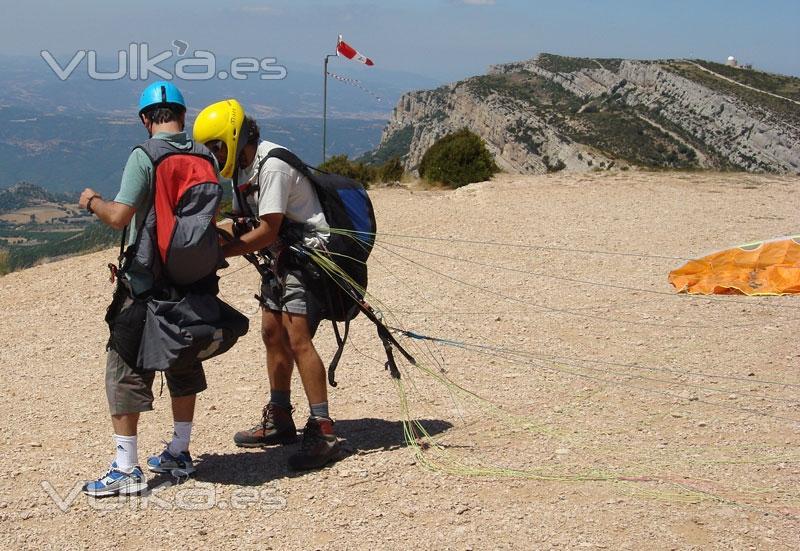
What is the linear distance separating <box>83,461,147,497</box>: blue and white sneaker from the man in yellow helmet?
0.76 meters

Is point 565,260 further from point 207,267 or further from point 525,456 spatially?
point 207,267

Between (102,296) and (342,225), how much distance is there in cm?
536

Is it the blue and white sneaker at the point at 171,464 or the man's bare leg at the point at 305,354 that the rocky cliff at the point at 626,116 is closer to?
the man's bare leg at the point at 305,354

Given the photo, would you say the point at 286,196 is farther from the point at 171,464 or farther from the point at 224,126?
the point at 171,464

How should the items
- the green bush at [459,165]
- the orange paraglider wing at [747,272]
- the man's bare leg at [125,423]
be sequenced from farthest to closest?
the green bush at [459,165] < the orange paraglider wing at [747,272] < the man's bare leg at [125,423]

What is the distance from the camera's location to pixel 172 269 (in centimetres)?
351

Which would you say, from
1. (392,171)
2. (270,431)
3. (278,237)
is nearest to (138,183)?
(278,237)

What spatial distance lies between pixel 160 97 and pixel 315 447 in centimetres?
186

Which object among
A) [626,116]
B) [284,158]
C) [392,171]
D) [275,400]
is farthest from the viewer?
[626,116]

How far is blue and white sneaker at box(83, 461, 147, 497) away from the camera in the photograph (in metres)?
3.71

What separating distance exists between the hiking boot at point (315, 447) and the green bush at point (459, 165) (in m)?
12.7

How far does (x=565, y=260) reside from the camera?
31.5 feet

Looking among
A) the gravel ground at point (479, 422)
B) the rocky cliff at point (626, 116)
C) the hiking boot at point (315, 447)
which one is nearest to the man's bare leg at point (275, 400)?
the gravel ground at point (479, 422)

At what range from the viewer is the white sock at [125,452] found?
371cm
